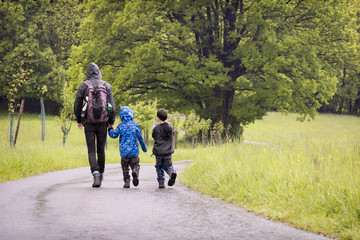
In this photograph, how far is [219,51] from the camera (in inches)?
987

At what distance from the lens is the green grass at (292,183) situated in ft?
17.8

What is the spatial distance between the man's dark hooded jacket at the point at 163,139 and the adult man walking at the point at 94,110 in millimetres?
918

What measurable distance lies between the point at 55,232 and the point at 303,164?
4496 millimetres

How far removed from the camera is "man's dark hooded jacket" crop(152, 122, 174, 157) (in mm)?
8562

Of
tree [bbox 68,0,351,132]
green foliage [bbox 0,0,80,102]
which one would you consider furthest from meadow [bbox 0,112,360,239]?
green foliage [bbox 0,0,80,102]

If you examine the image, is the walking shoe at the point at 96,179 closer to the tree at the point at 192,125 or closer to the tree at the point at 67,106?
the tree at the point at 67,106

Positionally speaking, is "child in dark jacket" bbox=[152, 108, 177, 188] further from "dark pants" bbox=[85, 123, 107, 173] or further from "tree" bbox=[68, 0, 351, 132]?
"tree" bbox=[68, 0, 351, 132]

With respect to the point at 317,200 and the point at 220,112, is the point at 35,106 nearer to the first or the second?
the point at 220,112

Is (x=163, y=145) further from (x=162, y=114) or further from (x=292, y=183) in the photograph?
(x=292, y=183)

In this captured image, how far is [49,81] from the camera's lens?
1697 inches

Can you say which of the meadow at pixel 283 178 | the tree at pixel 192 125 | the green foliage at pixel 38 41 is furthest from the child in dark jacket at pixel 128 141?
the green foliage at pixel 38 41

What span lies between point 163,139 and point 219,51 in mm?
17157

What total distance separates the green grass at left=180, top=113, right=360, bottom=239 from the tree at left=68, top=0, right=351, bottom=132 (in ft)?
41.4

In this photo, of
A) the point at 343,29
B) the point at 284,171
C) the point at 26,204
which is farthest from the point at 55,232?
the point at 343,29
